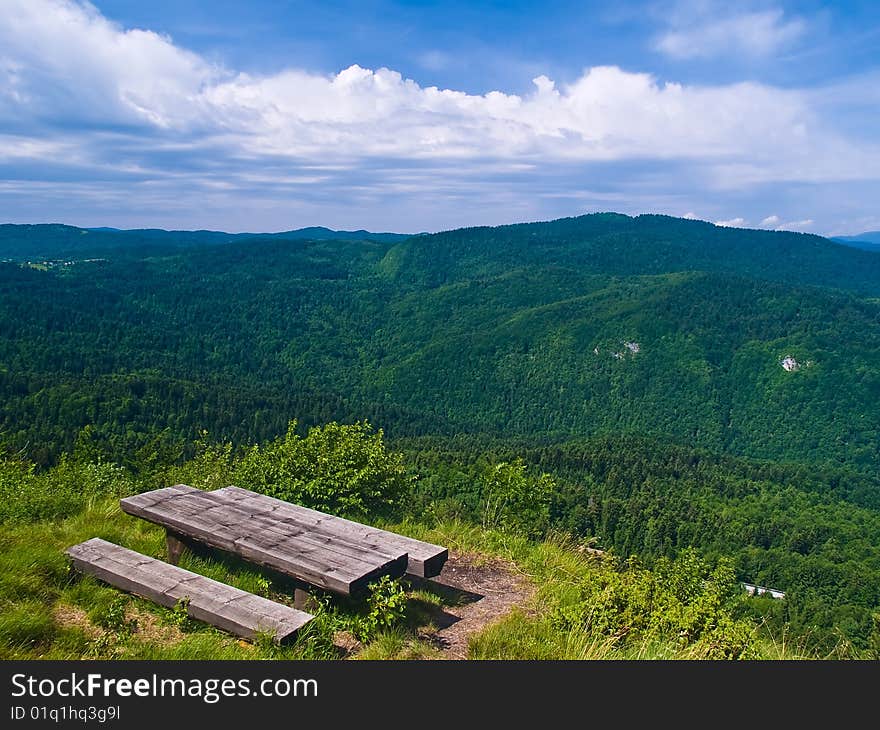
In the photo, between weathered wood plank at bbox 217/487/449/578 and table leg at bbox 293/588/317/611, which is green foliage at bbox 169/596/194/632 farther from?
weathered wood plank at bbox 217/487/449/578

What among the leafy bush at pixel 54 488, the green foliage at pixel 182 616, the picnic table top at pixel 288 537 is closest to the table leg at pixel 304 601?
the picnic table top at pixel 288 537

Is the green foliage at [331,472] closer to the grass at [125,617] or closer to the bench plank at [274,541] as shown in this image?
the bench plank at [274,541]

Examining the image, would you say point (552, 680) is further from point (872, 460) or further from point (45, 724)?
point (872, 460)

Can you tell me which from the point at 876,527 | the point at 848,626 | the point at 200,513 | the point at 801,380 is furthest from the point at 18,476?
the point at 801,380

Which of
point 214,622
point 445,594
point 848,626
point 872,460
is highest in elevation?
point 214,622

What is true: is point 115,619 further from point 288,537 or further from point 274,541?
point 288,537

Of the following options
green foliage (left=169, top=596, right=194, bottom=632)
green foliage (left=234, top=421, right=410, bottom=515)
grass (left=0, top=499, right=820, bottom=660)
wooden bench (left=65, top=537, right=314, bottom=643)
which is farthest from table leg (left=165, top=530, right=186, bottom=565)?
green foliage (left=234, top=421, right=410, bottom=515)

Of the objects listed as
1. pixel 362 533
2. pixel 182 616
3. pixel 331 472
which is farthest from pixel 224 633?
pixel 331 472
